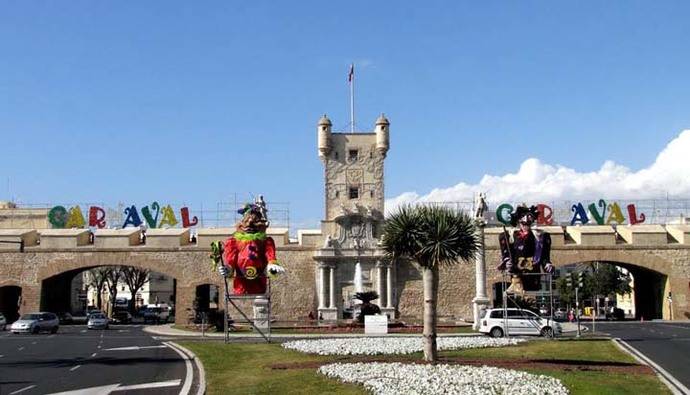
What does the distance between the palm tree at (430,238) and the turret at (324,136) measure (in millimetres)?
38921

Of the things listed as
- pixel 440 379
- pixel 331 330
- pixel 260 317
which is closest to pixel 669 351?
pixel 440 379

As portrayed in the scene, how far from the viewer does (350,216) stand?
58.0 metres

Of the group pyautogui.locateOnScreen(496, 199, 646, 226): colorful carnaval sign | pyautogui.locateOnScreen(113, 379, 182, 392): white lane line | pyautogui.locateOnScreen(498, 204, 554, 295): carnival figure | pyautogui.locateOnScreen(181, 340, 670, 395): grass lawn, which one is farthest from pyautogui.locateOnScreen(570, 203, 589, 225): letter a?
pyautogui.locateOnScreen(113, 379, 182, 392): white lane line

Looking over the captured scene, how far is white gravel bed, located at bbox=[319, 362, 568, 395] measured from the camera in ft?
49.0

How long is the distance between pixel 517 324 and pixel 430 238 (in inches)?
615

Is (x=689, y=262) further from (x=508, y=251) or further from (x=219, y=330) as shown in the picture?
(x=219, y=330)

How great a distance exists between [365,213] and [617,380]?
41091 millimetres

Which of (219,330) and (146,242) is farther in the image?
(146,242)

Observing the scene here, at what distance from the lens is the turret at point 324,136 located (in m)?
60.8

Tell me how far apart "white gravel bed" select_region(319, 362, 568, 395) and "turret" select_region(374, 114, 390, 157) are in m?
42.2

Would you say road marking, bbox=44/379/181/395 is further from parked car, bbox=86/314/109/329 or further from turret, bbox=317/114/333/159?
turret, bbox=317/114/333/159

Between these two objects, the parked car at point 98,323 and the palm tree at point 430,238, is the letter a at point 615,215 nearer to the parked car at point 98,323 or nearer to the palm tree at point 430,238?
the parked car at point 98,323

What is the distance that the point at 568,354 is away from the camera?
978 inches

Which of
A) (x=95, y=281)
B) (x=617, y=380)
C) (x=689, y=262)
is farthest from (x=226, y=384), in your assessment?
(x=95, y=281)
